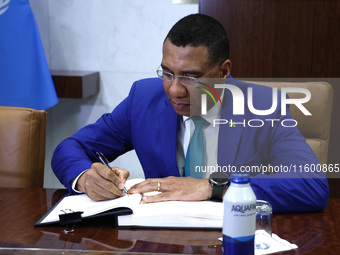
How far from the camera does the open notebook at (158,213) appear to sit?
49.3 inches

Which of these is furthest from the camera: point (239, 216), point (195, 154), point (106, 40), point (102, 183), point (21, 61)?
point (106, 40)

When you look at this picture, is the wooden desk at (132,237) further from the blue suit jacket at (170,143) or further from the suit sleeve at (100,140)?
the suit sleeve at (100,140)

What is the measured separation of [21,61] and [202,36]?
155cm

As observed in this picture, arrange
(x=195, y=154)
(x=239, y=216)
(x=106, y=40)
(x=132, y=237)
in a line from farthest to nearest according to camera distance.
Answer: (x=106, y=40)
(x=195, y=154)
(x=132, y=237)
(x=239, y=216)

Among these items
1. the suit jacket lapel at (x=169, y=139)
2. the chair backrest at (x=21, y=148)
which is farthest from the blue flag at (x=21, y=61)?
the suit jacket lapel at (x=169, y=139)

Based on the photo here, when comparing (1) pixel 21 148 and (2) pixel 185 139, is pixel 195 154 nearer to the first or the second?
(2) pixel 185 139

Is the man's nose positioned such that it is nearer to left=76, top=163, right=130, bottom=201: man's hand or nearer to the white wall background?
left=76, top=163, right=130, bottom=201: man's hand

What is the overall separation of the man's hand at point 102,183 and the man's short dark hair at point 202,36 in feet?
1.58

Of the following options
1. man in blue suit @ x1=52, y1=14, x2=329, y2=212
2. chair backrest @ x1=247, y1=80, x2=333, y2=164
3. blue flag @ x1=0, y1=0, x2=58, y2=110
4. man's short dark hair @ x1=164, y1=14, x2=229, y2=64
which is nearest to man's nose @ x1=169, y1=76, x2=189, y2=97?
man in blue suit @ x1=52, y1=14, x2=329, y2=212

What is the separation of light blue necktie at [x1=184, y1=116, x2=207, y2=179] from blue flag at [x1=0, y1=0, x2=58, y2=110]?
1.44 m

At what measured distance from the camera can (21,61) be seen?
2820 millimetres

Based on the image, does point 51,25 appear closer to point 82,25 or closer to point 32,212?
point 82,25

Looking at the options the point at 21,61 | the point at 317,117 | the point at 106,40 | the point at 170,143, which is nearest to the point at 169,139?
the point at 170,143

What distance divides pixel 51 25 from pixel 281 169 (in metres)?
2.31
